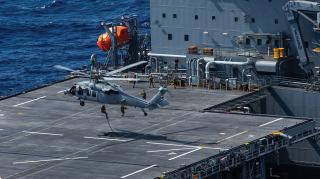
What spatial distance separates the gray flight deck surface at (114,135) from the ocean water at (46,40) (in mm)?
34936

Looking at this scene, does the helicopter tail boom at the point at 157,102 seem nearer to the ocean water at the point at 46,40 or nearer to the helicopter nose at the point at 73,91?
the helicopter nose at the point at 73,91

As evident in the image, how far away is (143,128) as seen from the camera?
96750 millimetres

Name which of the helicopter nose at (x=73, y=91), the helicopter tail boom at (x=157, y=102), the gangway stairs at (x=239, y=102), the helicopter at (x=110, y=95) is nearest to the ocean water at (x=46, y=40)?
the gangway stairs at (x=239, y=102)

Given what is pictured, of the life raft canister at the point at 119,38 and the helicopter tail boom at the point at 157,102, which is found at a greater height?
the life raft canister at the point at 119,38

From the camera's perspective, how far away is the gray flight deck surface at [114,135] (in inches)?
3433

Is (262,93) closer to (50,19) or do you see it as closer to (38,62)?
(38,62)

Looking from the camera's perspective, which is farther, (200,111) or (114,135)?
(200,111)

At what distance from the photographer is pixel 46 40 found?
576 ft

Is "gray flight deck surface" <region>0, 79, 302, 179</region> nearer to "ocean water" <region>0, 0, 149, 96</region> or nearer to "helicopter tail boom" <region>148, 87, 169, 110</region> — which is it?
"helicopter tail boom" <region>148, 87, 169, 110</region>

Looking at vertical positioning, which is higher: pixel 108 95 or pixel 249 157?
pixel 108 95

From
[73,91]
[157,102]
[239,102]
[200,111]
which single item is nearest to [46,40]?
[239,102]

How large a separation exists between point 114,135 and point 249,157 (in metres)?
11.0

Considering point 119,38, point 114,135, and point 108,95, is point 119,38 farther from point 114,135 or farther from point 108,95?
point 114,135

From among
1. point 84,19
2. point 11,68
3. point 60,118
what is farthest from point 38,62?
point 60,118
